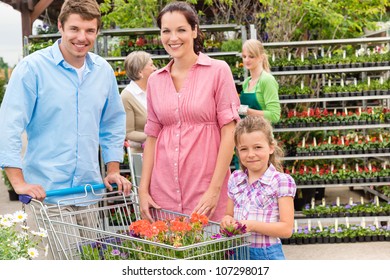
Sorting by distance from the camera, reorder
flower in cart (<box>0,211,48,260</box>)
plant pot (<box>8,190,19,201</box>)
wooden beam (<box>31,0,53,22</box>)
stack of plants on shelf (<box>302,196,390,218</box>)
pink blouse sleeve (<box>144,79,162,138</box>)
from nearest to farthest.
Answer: flower in cart (<box>0,211,48,260</box>) < pink blouse sleeve (<box>144,79,162,138</box>) < stack of plants on shelf (<box>302,196,390,218</box>) < plant pot (<box>8,190,19,201</box>) < wooden beam (<box>31,0,53,22</box>)

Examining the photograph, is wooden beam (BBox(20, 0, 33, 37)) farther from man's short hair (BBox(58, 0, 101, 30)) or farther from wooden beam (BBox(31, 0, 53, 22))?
man's short hair (BBox(58, 0, 101, 30))

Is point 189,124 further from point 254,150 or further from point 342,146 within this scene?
point 342,146

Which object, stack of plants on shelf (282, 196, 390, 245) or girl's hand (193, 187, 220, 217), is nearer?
girl's hand (193, 187, 220, 217)

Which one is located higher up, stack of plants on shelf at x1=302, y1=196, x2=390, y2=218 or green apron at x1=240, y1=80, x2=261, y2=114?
green apron at x1=240, y1=80, x2=261, y2=114

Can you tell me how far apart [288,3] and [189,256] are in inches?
278

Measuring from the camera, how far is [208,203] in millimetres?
2592

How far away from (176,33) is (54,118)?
0.57 metres

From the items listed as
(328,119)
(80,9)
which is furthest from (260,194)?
(328,119)

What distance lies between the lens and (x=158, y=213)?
8.91ft

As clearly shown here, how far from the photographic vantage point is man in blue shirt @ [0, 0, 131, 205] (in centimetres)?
252

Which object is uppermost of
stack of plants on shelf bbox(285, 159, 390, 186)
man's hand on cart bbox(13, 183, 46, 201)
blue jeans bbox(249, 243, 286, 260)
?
man's hand on cart bbox(13, 183, 46, 201)

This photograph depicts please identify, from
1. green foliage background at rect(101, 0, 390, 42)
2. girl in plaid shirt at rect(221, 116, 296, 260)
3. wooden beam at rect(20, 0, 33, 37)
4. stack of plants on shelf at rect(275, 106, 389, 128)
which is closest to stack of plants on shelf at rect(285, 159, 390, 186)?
stack of plants on shelf at rect(275, 106, 389, 128)

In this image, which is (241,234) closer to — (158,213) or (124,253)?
(124,253)

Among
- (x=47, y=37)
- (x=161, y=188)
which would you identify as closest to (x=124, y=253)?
(x=161, y=188)
